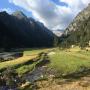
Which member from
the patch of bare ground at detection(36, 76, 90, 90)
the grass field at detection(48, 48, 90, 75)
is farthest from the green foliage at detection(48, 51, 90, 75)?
the patch of bare ground at detection(36, 76, 90, 90)

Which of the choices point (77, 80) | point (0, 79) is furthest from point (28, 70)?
point (77, 80)

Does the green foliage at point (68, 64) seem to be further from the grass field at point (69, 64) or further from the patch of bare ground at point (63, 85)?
the patch of bare ground at point (63, 85)

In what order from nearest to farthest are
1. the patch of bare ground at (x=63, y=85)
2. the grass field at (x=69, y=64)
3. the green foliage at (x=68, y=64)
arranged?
the patch of bare ground at (x=63, y=85)
the green foliage at (x=68, y=64)
the grass field at (x=69, y=64)

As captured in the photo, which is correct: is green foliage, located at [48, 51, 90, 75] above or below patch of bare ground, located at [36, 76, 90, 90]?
above

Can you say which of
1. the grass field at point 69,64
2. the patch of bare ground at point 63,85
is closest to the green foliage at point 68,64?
the grass field at point 69,64

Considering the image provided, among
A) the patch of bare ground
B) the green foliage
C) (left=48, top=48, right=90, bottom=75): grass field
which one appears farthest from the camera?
(left=48, top=48, right=90, bottom=75): grass field

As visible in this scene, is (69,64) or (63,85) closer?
(63,85)

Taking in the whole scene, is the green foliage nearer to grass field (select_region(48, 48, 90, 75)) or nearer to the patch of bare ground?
grass field (select_region(48, 48, 90, 75))

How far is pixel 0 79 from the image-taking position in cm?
4866

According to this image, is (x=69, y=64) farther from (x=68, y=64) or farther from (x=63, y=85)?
(x=63, y=85)

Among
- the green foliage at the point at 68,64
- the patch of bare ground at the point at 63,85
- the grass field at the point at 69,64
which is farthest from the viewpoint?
the grass field at the point at 69,64

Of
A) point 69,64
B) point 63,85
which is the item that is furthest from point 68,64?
point 63,85

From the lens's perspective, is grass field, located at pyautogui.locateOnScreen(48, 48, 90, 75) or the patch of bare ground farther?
grass field, located at pyautogui.locateOnScreen(48, 48, 90, 75)

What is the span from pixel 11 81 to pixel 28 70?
2062 centimetres
